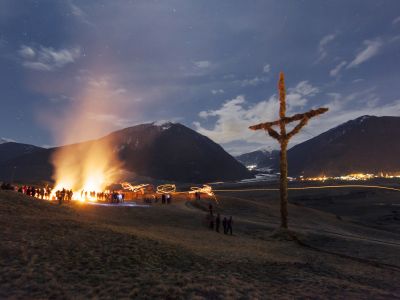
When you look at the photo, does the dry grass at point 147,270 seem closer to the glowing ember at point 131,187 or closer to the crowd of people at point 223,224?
the crowd of people at point 223,224

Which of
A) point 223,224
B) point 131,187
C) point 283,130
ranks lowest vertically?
point 223,224

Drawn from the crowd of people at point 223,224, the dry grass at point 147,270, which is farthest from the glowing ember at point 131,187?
the dry grass at point 147,270

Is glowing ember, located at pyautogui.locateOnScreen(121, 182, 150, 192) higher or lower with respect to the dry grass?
higher

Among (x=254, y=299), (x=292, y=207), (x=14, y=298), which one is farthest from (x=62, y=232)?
(x=292, y=207)

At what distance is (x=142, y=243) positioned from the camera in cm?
1838

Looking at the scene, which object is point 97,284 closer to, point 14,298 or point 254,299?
point 14,298

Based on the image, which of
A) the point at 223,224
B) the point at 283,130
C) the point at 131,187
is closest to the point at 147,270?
the point at 223,224

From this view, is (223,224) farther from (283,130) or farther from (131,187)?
(131,187)

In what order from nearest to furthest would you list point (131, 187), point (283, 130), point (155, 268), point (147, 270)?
point (147, 270), point (155, 268), point (283, 130), point (131, 187)

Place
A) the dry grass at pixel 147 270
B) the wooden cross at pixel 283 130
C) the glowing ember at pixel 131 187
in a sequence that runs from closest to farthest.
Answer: the dry grass at pixel 147 270 → the wooden cross at pixel 283 130 → the glowing ember at pixel 131 187

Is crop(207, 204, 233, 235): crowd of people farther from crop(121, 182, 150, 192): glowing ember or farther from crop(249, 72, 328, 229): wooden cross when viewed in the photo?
crop(121, 182, 150, 192): glowing ember

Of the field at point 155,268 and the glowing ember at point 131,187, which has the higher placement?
the glowing ember at point 131,187

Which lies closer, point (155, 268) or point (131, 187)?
point (155, 268)

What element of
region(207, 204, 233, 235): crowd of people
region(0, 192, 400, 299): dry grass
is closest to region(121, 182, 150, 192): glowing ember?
region(207, 204, 233, 235): crowd of people
